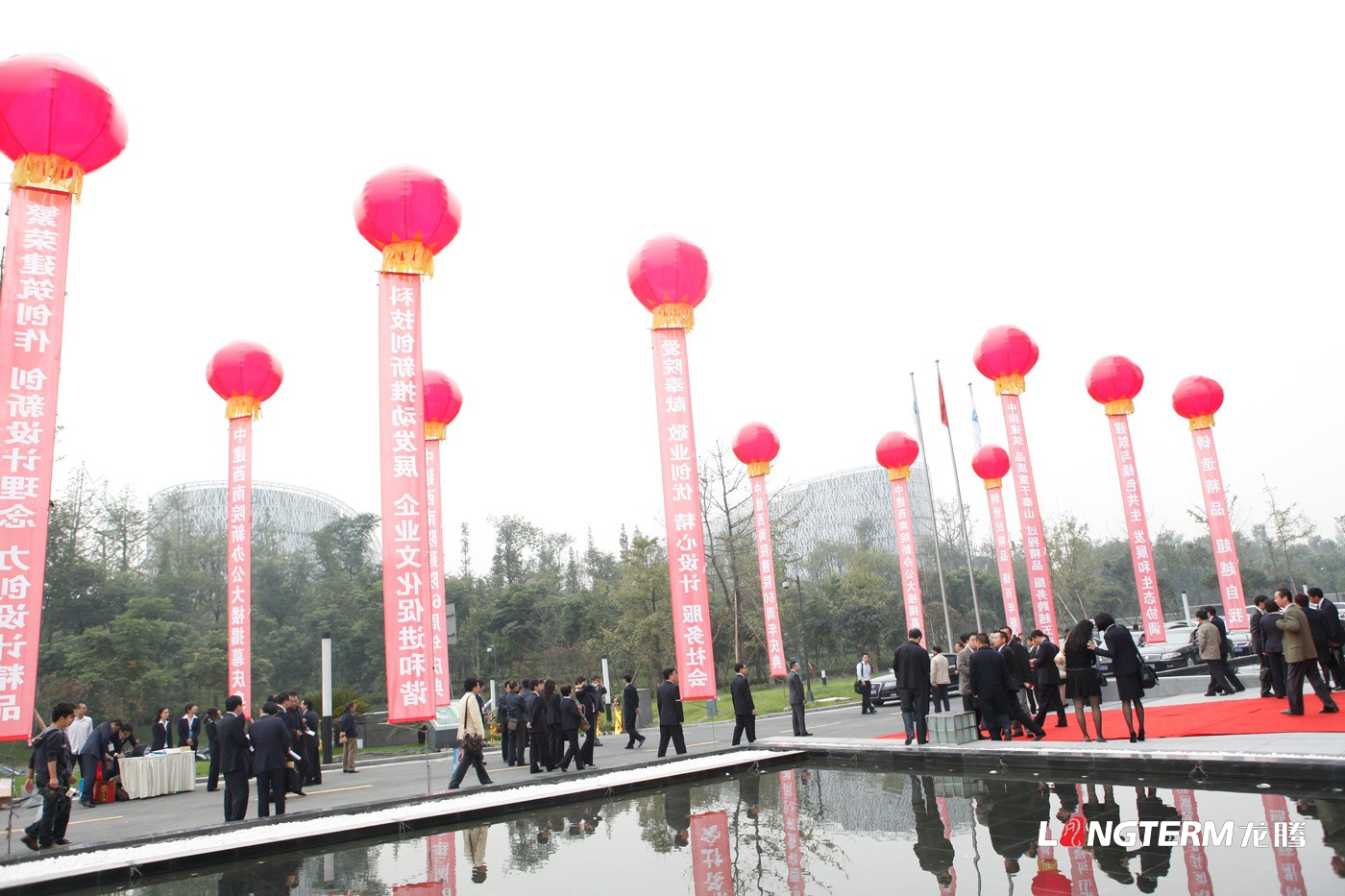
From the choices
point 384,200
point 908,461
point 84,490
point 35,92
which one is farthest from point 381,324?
point 84,490

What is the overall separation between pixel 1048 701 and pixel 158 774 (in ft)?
43.5

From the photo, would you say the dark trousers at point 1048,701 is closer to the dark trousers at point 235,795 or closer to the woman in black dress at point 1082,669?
the woman in black dress at point 1082,669

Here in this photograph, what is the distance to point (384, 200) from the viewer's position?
1100 cm

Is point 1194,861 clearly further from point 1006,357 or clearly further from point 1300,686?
point 1006,357

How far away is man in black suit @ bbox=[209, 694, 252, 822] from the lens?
8617 mm

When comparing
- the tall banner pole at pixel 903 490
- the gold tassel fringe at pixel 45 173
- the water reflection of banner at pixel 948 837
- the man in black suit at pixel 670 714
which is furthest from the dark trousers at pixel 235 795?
the tall banner pole at pixel 903 490

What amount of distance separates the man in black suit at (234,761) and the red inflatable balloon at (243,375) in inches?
314

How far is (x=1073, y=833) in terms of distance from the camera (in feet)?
18.4

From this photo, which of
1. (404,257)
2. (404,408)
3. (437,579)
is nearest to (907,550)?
(437,579)

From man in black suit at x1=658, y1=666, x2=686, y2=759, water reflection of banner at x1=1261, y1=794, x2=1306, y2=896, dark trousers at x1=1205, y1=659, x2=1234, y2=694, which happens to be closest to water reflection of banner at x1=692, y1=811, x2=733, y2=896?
water reflection of banner at x1=1261, y1=794, x2=1306, y2=896

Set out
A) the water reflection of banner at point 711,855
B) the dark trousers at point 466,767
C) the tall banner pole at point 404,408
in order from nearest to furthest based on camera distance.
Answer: the water reflection of banner at point 711,855
the dark trousers at point 466,767
the tall banner pole at point 404,408

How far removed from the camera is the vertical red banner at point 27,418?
8680 mm

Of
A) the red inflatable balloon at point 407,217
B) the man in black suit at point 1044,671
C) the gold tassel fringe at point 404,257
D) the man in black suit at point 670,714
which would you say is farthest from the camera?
the man in black suit at point 670,714

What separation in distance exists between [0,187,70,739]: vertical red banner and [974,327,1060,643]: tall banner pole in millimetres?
16642
